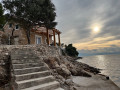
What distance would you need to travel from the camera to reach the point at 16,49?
6.33 m

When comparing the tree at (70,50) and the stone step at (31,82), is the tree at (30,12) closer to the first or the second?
the stone step at (31,82)

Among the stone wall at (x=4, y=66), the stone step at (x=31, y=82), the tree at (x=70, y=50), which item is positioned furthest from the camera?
the tree at (x=70, y=50)

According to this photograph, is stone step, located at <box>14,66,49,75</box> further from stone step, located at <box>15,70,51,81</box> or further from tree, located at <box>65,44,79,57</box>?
tree, located at <box>65,44,79,57</box>

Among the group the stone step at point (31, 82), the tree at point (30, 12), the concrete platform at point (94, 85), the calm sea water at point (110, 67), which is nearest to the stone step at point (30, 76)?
the stone step at point (31, 82)

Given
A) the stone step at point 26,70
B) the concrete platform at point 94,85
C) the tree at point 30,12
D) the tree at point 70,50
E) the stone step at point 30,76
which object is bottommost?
the concrete platform at point 94,85

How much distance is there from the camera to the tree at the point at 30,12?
35.2 feet

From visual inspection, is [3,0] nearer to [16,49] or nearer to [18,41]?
[18,41]

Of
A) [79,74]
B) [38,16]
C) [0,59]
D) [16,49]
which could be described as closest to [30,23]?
[38,16]

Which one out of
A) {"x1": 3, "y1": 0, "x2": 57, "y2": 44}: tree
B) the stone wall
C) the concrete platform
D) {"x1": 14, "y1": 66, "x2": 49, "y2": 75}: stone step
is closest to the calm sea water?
the concrete platform

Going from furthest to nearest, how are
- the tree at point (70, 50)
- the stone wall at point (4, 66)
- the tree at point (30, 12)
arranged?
the tree at point (70, 50), the tree at point (30, 12), the stone wall at point (4, 66)

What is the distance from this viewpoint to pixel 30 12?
10531 mm

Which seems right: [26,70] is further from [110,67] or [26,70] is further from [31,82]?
[110,67]

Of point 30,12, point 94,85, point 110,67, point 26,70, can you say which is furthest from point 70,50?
point 26,70

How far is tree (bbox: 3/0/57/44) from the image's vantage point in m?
10.7
